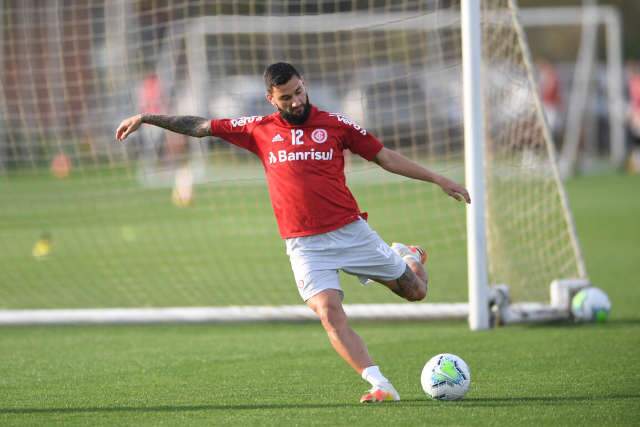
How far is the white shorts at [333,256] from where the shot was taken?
6133 mm

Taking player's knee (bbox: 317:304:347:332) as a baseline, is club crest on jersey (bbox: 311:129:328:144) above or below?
above

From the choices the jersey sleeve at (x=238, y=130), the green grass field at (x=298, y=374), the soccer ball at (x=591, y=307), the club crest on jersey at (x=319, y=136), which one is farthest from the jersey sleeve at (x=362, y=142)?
the soccer ball at (x=591, y=307)

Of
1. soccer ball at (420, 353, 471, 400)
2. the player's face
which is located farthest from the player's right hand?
soccer ball at (420, 353, 471, 400)

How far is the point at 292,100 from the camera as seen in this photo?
6.02 m

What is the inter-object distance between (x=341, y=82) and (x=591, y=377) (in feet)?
47.2

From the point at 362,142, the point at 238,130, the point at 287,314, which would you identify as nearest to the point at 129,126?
the point at 238,130

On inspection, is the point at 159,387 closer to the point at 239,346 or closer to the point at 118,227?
A: the point at 239,346

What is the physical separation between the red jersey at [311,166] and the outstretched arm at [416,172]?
0.22 feet

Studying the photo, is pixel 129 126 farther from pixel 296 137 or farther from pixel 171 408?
pixel 171 408

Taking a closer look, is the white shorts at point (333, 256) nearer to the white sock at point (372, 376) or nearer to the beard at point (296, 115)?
the white sock at point (372, 376)

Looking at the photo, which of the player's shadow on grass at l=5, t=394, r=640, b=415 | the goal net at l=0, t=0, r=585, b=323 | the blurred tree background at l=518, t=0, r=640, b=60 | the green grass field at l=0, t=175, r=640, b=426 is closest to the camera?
the green grass field at l=0, t=175, r=640, b=426

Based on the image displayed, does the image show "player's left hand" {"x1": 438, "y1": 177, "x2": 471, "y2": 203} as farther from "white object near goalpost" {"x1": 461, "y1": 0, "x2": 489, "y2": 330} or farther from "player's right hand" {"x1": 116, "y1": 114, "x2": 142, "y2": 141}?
"white object near goalpost" {"x1": 461, "y1": 0, "x2": 489, "y2": 330}

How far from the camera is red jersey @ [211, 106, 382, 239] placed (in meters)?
6.13

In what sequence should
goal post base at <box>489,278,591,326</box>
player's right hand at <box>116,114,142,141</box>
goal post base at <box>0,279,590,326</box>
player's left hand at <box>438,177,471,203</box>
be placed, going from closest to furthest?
player's left hand at <box>438,177,471,203</box> < player's right hand at <box>116,114,142,141</box> < goal post base at <box>489,278,591,326</box> < goal post base at <box>0,279,590,326</box>
